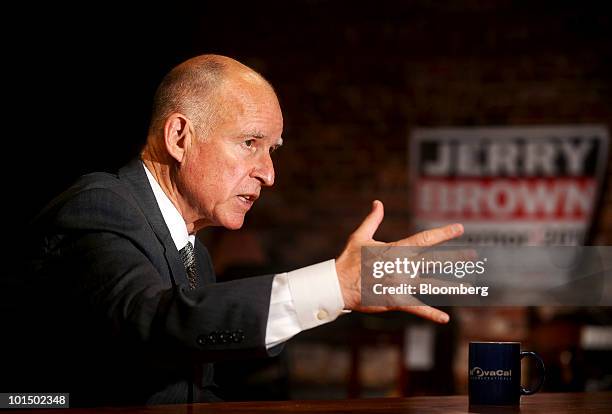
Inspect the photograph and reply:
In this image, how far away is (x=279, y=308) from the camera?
1.23 metres

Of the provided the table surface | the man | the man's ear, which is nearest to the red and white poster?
the man

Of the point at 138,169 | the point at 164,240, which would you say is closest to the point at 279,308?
the point at 164,240

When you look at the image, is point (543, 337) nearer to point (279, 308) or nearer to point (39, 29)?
point (39, 29)

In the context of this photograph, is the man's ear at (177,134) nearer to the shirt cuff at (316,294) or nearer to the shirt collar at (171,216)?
the shirt collar at (171,216)

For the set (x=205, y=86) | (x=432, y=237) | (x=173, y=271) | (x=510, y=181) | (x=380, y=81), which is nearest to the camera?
(x=432, y=237)

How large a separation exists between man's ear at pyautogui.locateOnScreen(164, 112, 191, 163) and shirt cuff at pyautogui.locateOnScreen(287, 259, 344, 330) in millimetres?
500

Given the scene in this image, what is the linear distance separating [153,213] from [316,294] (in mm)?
409

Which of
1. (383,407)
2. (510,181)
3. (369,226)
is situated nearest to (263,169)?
(369,226)

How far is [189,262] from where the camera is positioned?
1698 mm

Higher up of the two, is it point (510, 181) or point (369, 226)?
point (510, 181)

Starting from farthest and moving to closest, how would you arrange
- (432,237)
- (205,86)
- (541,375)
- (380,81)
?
(380,81), (205,86), (541,375), (432,237)

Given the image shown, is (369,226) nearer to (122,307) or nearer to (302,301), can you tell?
(302,301)

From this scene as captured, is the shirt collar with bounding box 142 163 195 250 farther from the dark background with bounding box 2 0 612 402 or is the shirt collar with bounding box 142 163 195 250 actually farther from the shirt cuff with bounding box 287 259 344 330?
the dark background with bounding box 2 0 612 402

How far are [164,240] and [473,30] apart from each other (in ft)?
12.6
